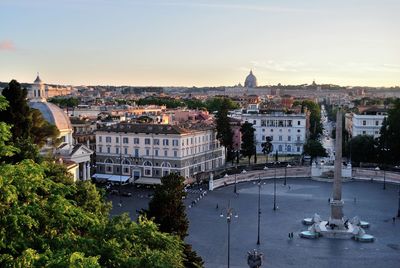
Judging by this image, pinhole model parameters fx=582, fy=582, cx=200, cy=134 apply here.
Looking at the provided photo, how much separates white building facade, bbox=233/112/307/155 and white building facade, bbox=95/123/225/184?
20.8 meters

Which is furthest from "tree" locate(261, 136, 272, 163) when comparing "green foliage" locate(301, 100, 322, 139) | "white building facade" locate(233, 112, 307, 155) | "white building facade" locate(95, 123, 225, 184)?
"white building facade" locate(95, 123, 225, 184)

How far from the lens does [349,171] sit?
59.7 meters

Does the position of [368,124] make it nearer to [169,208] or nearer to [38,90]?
[38,90]

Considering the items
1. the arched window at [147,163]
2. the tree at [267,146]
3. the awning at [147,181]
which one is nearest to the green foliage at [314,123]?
the tree at [267,146]

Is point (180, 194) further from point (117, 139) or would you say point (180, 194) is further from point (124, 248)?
point (117, 139)

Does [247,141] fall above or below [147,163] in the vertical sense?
above

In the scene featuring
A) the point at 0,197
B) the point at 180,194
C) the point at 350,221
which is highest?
the point at 0,197

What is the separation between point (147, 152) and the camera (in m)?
56.9

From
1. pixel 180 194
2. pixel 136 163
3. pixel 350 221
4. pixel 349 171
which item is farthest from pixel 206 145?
pixel 180 194

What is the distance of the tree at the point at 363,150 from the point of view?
63438 millimetres

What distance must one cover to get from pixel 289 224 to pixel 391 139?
26.8 meters

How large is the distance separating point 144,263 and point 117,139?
4579 cm

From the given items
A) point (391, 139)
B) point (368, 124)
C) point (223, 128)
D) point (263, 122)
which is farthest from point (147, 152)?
point (368, 124)

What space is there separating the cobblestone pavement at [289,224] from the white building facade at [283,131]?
22.6 metres
